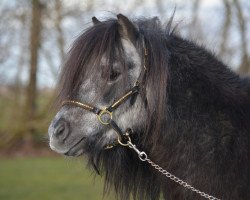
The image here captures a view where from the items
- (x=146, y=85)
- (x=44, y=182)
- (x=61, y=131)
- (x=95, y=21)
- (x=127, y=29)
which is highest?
(x=95, y=21)

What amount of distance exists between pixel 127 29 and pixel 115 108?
2.22 feet

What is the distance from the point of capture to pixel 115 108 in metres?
3.99

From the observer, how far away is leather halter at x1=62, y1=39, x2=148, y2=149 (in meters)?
3.95

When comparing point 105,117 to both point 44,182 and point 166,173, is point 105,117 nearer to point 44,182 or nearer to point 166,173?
point 166,173

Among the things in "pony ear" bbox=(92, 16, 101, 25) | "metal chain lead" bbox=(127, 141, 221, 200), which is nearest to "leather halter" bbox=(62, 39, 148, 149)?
"metal chain lead" bbox=(127, 141, 221, 200)

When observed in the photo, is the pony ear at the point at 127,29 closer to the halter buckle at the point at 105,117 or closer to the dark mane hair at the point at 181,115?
the dark mane hair at the point at 181,115

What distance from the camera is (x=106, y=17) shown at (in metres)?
4.41

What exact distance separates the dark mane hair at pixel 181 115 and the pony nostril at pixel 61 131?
29 centimetres

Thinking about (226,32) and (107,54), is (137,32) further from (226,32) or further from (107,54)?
(226,32)

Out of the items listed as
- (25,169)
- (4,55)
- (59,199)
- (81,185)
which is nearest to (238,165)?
(59,199)

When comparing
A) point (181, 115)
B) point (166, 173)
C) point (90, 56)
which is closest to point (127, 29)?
point (90, 56)

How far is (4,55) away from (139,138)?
17.6 m

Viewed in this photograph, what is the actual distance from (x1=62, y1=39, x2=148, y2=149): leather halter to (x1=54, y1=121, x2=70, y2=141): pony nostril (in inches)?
7.9

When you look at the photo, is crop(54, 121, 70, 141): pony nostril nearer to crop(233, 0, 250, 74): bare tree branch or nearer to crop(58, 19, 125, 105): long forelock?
crop(58, 19, 125, 105): long forelock
